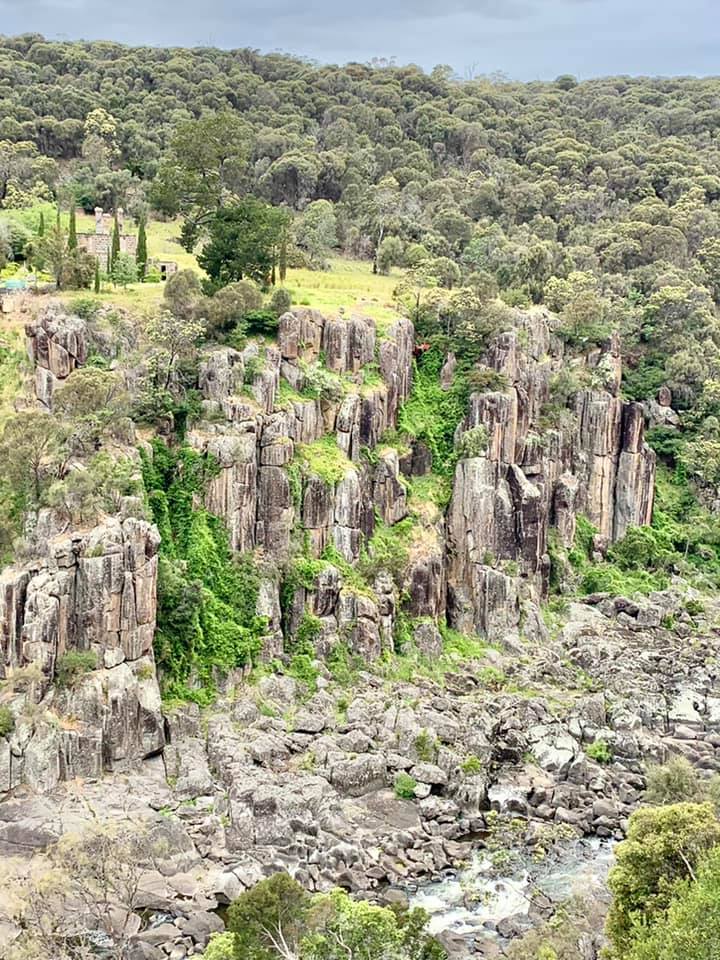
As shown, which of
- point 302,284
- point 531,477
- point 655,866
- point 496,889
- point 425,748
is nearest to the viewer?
point 655,866

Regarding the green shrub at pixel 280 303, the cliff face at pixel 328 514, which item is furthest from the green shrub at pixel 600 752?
the green shrub at pixel 280 303

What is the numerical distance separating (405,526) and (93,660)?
2136 cm

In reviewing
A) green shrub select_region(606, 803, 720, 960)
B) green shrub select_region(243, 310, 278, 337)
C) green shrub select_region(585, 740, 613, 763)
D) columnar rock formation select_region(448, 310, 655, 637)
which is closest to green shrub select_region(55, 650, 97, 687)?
green shrub select_region(606, 803, 720, 960)

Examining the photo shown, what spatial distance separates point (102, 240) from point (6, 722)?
3884cm

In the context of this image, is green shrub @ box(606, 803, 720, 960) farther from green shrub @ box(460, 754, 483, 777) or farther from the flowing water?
green shrub @ box(460, 754, 483, 777)

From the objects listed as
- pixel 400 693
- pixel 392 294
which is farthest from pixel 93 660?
pixel 392 294

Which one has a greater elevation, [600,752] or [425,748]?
[425,748]

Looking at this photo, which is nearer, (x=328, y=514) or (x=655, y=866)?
(x=655, y=866)

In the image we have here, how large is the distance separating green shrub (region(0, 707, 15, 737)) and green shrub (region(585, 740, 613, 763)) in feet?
78.2

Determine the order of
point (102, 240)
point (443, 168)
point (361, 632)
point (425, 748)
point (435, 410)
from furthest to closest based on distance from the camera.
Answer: point (443, 168)
point (102, 240)
point (435, 410)
point (361, 632)
point (425, 748)

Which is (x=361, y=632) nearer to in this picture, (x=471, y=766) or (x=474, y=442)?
(x=471, y=766)

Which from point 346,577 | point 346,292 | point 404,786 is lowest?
point 404,786

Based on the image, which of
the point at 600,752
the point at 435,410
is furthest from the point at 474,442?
the point at 600,752

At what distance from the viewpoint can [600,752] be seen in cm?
4594
